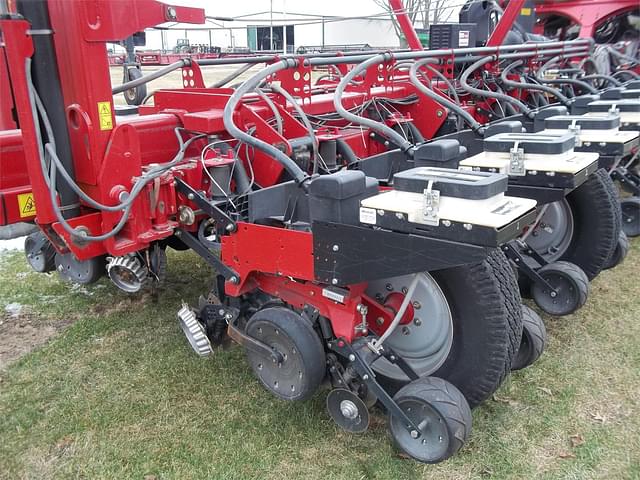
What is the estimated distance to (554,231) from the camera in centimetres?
361

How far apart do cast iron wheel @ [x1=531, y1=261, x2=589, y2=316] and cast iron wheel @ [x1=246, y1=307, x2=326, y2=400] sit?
1.52m

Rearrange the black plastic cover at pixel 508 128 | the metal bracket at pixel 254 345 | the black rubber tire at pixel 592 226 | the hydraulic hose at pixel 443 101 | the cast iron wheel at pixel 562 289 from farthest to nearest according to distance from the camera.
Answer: the hydraulic hose at pixel 443 101 < the black rubber tire at pixel 592 226 < the cast iron wheel at pixel 562 289 < the black plastic cover at pixel 508 128 < the metal bracket at pixel 254 345

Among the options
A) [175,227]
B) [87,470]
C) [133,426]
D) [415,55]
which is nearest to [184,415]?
[133,426]

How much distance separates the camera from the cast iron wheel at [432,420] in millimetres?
2057

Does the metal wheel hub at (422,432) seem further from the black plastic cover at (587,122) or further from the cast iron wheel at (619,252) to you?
the cast iron wheel at (619,252)

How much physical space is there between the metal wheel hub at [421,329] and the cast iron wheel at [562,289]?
1.12 meters

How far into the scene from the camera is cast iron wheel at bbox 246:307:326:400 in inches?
92.3

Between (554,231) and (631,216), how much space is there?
1.73 metres

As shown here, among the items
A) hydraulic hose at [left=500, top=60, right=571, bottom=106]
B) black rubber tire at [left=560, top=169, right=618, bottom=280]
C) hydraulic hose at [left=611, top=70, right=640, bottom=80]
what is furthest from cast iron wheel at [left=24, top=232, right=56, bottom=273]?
hydraulic hose at [left=611, top=70, right=640, bottom=80]

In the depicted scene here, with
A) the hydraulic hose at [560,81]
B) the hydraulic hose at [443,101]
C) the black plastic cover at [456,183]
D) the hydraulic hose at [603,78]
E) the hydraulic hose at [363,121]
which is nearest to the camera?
the black plastic cover at [456,183]

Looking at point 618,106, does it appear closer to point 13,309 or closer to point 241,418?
point 241,418

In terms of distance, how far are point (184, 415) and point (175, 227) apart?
85 centimetres

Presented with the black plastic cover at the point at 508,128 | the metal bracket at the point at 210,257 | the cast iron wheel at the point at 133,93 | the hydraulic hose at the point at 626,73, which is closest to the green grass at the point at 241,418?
the metal bracket at the point at 210,257

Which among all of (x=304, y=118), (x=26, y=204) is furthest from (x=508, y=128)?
(x=26, y=204)
